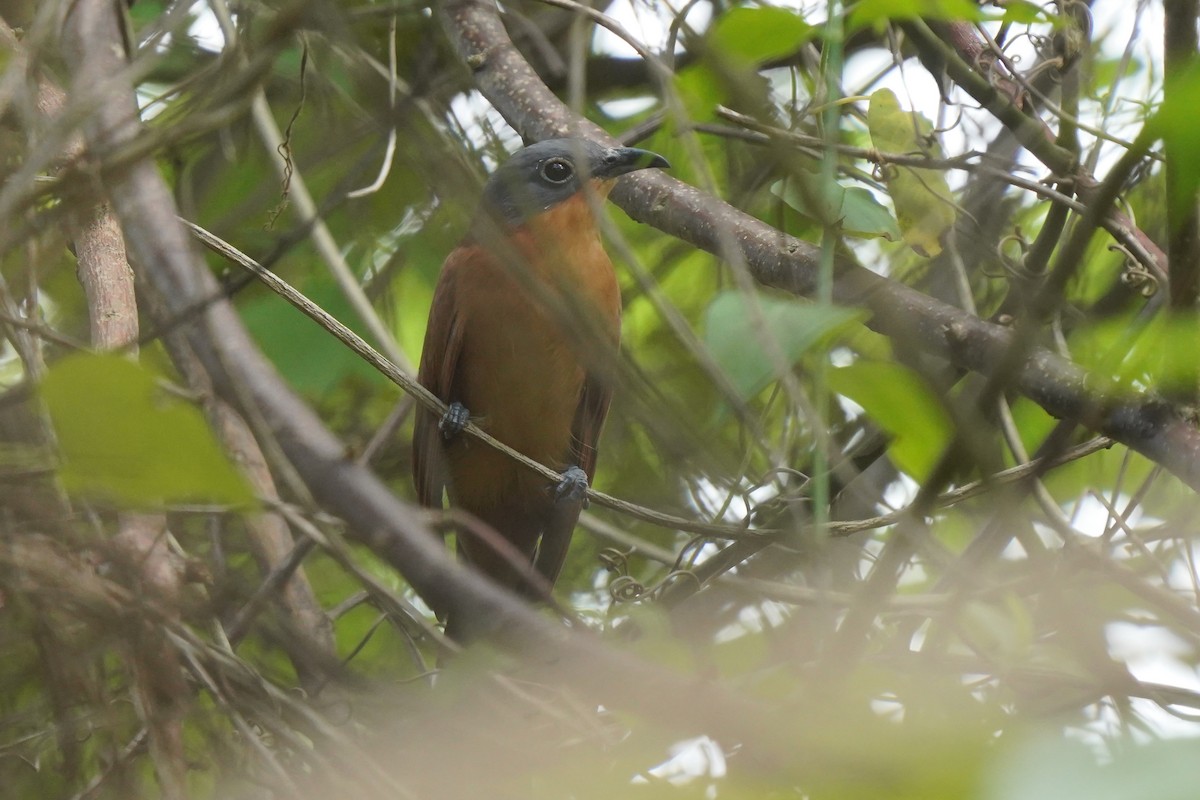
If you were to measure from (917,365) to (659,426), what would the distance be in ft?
1.01

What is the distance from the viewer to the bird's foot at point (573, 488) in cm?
371

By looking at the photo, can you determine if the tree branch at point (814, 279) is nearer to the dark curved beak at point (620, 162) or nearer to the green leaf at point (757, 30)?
the dark curved beak at point (620, 162)

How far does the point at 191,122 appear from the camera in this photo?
1612 millimetres

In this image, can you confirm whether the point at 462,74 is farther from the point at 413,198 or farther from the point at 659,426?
the point at 659,426

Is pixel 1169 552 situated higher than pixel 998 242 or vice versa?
pixel 998 242

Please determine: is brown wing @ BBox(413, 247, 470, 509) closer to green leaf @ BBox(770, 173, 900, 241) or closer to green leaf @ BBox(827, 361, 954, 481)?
green leaf @ BBox(770, 173, 900, 241)

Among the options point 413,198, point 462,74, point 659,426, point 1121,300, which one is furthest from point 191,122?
point 1121,300

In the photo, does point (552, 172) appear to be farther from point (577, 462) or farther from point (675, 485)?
point (675, 485)

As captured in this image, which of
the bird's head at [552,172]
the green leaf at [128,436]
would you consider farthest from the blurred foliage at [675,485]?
the bird's head at [552,172]

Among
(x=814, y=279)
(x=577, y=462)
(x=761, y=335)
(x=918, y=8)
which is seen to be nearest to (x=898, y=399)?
(x=761, y=335)

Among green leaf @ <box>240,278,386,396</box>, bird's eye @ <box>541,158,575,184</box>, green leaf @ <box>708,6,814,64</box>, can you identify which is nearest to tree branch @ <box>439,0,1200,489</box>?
green leaf @ <box>708,6,814,64</box>

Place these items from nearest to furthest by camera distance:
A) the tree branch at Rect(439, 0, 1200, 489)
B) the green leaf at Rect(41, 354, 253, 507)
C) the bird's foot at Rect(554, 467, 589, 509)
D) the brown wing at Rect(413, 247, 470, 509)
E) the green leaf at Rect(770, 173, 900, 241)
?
the green leaf at Rect(41, 354, 253, 507), the tree branch at Rect(439, 0, 1200, 489), the green leaf at Rect(770, 173, 900, 241), the bird's foot at Rect(554, 467, 589, 509), the brown wing at Rect(413, 247, 470, 509)

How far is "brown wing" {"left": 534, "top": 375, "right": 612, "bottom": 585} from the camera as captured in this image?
3863 mm

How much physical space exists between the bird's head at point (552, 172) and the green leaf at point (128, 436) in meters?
2.59
